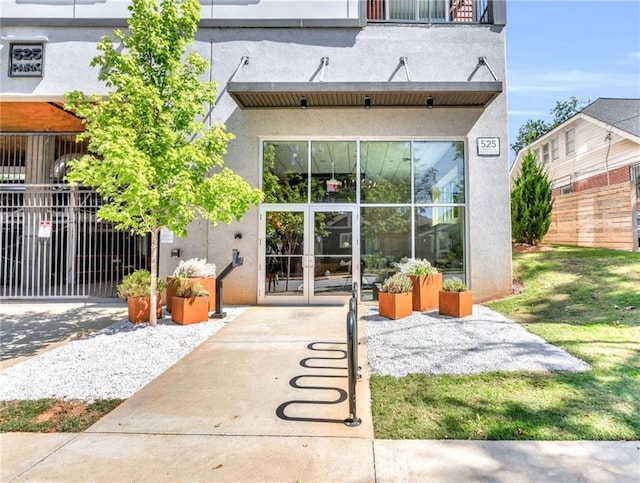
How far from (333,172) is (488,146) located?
3.97 meters

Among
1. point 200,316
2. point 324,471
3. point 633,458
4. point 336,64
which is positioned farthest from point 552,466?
point 336,64

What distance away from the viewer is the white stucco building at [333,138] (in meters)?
9.04

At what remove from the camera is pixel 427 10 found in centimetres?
963

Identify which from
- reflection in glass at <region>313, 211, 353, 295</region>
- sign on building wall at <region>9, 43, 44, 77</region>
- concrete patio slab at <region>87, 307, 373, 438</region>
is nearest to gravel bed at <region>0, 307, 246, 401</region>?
concrete patio slab at <region>87, 307, 373, 438</region>

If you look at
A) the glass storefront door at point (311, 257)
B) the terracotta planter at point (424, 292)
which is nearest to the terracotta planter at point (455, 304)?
the terracotta planter at point (424, 292)

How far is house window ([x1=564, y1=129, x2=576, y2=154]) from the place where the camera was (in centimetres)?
2056

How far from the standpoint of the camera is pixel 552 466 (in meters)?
2.60

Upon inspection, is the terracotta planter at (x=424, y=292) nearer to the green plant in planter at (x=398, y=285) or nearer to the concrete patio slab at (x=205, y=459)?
the green plant in planter at (x=398, y=285)

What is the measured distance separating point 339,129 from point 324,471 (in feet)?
26.5

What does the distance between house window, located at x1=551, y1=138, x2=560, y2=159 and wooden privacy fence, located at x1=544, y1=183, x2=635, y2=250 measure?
7996 millimetres

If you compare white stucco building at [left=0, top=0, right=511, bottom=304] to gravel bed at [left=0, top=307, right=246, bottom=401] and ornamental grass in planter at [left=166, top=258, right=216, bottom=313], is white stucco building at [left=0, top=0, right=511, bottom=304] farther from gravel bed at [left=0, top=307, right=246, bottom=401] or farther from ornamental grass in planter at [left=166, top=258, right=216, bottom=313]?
gravel bed at [left=0, top=307, right=246, bottom=401]

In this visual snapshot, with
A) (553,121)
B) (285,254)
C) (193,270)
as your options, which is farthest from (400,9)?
(553,121)

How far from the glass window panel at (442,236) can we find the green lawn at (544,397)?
265cm

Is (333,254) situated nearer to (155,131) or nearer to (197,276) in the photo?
(197,276)
